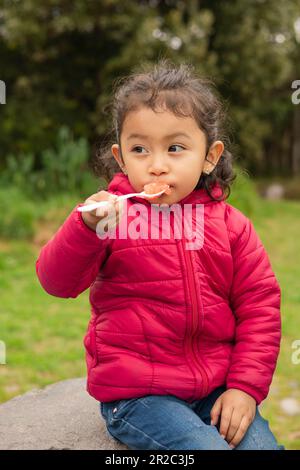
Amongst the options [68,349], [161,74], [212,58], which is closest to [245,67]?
[212,58]

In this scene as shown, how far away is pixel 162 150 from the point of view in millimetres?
1696

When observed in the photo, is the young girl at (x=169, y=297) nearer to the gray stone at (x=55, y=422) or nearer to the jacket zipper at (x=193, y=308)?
the jacket zipper at (x=193, y=308)

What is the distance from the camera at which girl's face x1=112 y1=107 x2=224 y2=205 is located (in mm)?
1694

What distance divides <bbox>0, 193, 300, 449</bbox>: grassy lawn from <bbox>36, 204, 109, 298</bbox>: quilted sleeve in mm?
1486

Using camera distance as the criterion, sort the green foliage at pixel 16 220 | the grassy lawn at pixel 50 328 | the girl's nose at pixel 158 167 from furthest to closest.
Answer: the green foliage at pixel 16 220
the grassy lawn at pixel 50 328
the girl's nose at pixel 158 167

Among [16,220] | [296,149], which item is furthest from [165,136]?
[296,149]

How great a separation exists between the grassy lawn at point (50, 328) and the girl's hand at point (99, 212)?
1.64m

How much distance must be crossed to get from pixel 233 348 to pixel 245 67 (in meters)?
7.69

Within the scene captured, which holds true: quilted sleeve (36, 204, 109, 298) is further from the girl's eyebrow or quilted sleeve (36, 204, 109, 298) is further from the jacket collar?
the girl's eyebrow

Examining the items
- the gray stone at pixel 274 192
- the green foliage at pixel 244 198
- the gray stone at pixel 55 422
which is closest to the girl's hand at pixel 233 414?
the gray stone at pixel 55 422

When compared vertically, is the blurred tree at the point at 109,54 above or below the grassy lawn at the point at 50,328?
above

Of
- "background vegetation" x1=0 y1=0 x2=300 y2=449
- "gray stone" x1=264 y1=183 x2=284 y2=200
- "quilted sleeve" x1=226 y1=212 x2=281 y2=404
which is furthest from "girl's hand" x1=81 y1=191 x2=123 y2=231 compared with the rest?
"gray stone" x1=264 y1=183 x2=284 y2=200

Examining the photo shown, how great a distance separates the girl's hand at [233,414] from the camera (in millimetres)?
1719
